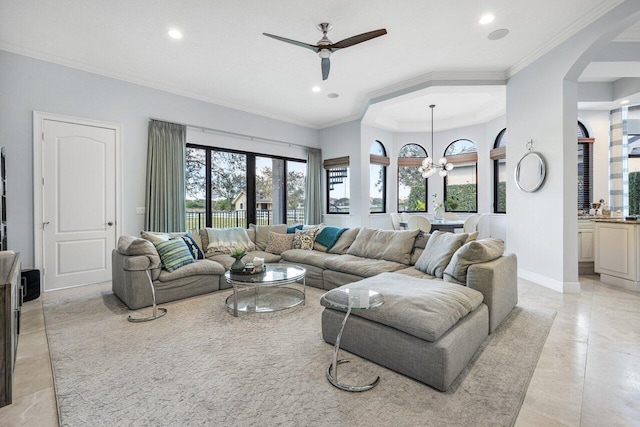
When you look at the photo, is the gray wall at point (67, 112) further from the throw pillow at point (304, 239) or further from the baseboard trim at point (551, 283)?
the baseboard trim at point (551, 283)

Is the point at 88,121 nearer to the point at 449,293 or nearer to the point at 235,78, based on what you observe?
the point at 235,78

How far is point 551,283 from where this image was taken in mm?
3828

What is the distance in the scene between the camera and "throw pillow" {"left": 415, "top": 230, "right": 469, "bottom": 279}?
3043 mm

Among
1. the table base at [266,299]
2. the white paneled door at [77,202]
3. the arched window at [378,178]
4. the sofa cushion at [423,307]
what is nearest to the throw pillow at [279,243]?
the table base at [266,299]

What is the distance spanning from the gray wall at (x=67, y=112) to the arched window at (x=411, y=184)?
4.95m

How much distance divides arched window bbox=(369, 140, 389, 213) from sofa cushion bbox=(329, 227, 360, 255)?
120 inches

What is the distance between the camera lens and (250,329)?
2.71m

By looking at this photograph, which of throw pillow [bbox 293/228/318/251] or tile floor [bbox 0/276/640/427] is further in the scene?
throw pillow [bbox 293/228/318/251]

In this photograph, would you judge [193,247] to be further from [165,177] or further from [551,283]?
[551,283]

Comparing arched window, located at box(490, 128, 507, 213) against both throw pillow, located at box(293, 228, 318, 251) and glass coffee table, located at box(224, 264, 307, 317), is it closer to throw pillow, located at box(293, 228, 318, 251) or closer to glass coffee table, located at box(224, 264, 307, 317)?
throw pillow, located at box(293, 228, 318, 251)

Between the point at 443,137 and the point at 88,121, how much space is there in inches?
292

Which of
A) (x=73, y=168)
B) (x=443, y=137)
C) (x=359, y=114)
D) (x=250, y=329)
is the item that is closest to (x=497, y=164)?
(x=443, y=137)

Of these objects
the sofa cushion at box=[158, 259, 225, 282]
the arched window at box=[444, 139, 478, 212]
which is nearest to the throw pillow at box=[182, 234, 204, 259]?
the sofa cushion at box=[158, 259, 225, 282]

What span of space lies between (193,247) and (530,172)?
471 cm
